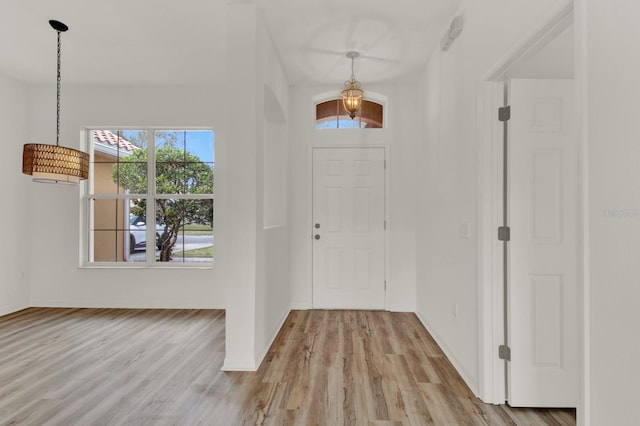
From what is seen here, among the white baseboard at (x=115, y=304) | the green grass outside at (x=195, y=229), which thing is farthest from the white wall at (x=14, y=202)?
the green grass outside at (x=195, y=229)

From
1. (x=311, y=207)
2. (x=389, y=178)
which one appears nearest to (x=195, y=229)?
(x=311, y=207)

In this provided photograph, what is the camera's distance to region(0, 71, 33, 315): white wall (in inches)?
168

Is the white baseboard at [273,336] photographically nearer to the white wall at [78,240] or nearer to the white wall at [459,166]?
the white wall at [78,240]

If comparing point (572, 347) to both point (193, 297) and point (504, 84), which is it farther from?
point (193, 297)

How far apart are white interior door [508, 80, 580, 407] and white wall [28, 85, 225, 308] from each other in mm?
3494

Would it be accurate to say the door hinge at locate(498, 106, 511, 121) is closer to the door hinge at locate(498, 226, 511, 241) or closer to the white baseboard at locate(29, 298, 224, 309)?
the door hinge at locate(498, 226, 511, 241)

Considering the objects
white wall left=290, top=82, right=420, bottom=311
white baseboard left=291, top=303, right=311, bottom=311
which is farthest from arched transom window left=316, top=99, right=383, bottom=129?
white baseboard left=291, top=303, right=311, bottom=311

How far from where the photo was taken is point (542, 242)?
7.14 ft

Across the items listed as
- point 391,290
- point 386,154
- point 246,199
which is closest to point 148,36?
point 246,199

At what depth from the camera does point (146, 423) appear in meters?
2.02

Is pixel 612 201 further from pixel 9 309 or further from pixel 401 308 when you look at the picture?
pixel 9 309

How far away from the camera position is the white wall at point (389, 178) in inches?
176

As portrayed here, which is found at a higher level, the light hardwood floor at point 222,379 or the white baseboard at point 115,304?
the white baseboard at point 115,304

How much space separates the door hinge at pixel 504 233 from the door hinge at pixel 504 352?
0.69 meters
